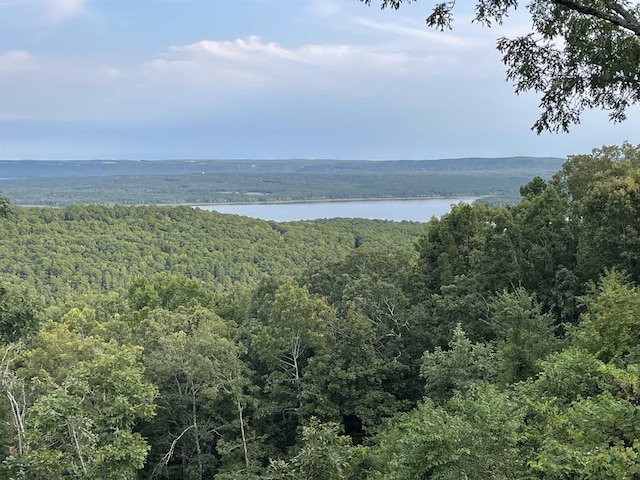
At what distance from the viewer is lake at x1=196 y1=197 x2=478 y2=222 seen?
116500mm

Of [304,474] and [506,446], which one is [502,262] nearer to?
[506,446]

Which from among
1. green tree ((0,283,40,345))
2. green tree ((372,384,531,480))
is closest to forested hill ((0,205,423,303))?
green tree ((0,283,40,345))

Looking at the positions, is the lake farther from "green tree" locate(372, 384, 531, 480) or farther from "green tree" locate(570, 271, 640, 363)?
"green tree" locate(372, 384, 531, 480)

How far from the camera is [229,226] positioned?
75.2 m

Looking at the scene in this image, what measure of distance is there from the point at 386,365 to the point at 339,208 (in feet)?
383

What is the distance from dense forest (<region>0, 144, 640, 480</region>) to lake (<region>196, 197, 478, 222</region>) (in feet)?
278

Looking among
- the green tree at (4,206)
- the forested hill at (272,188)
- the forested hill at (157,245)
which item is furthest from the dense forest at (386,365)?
the forested hill at (272,188)

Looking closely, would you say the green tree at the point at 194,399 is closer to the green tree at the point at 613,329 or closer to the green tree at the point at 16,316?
the green tree at the point at 16,316

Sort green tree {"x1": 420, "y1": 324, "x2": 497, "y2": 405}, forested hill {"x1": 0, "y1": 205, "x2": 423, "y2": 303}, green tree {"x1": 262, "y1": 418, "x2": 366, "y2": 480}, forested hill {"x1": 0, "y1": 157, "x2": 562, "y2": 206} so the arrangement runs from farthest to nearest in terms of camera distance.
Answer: forested hill {"x1": 0, "y1": 157, "x2": 562, "y2": 206} → forested hill {"x1": 0, "y1": 205, "x2": 423, "y2": 303} → green tree {"x1": 420, "y1": 324, "x2": 497, "y2": 405} → green tree {"x1": 262, "y1": 418, "x2": 366, "y2": 480}

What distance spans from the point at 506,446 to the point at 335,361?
12110 millimetres

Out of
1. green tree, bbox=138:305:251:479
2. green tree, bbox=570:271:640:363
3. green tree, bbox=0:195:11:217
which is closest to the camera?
green tree, bbox=0:195:11:217

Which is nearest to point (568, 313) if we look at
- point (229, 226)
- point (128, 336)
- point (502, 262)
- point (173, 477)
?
point (502, 262)

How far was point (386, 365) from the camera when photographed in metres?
18.9

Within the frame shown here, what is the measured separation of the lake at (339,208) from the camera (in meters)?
116
